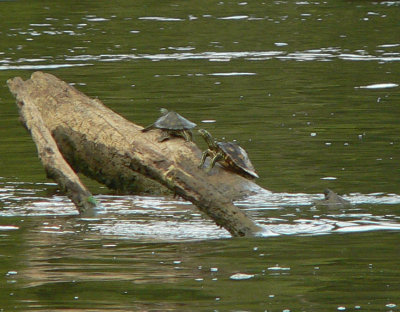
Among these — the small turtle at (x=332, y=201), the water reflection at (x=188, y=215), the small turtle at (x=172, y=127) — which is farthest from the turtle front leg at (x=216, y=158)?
the small turtle at (x=332, y=201)

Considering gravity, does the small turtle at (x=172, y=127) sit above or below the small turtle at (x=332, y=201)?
above

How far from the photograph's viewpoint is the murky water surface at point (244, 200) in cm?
826

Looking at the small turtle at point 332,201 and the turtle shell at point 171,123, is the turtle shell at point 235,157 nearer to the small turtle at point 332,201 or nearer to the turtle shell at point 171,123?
the turtle shell at point 171,123

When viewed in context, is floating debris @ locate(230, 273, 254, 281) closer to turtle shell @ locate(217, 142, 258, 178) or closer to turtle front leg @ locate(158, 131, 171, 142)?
turtle shell @ locate(217, 142, 258, 178)

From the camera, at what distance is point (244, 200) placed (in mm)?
11672

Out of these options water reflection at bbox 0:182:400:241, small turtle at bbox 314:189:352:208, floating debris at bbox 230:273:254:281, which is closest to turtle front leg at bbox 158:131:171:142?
water reflection at bbox 0:182:400:241

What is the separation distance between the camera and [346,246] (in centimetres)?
945

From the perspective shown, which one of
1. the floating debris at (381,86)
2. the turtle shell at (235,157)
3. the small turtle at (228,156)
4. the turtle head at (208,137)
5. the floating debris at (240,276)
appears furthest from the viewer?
the floating debris at (381,86)

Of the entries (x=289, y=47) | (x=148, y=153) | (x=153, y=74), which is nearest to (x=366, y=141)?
(x=148, y=153)

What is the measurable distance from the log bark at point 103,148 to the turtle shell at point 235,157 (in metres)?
0.13

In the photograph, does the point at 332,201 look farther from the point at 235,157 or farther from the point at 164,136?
the point at 164,136

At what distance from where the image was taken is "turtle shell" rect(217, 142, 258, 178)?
38.6 feet

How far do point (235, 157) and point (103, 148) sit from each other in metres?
1.59

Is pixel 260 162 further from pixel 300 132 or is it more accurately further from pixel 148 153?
pixel 148 153
